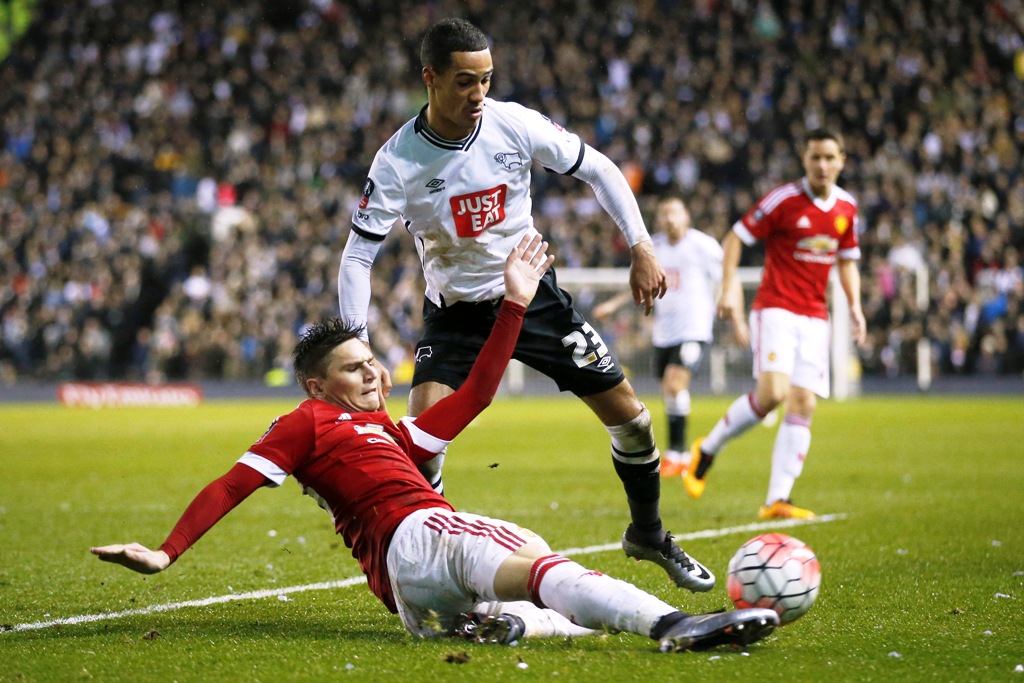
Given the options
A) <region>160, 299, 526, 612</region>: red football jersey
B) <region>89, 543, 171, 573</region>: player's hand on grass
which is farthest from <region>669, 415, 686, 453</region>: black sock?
<region>89, 543, 171, 573</region>: player's hand on grass

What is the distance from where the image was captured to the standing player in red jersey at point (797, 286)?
356 inches

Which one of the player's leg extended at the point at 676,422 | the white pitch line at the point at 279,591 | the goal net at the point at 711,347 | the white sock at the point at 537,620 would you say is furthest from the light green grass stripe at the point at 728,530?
the goal net at the point at 711,347

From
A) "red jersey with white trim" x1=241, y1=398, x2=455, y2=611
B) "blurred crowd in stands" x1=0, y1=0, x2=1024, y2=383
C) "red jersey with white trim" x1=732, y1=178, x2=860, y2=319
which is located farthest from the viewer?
"blurred crowd in stands" x1=0, y1=0, x2=1024, y2=383

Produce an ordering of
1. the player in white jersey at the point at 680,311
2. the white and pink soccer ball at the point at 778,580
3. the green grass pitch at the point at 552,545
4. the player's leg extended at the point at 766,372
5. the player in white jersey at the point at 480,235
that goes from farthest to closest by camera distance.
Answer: the player in white jersey at the point at 680,311, the player's leg extended at the point at 766,372, the player in white jersey at the point at 480,235, the white and pink soccer ball at the point at 778,580, the green grass pitch at the point at 552,545

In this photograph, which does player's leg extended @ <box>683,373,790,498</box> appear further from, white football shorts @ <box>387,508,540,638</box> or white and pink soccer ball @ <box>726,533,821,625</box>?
white football shorts @ <box>387,508,540,638</box>

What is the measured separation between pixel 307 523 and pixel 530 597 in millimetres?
4656

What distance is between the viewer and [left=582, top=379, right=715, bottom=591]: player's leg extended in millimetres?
5862

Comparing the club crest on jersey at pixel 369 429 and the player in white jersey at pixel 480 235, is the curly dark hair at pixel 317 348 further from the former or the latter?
the player in white jersey at pixel 480 235

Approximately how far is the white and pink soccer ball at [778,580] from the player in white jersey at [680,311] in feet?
24.4

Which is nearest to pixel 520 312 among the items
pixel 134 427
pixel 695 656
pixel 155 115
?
pixel 695 656

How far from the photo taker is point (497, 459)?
13562mm

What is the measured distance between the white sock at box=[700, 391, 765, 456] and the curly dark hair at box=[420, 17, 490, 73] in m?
4.50

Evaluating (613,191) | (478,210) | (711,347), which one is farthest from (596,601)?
(711,347)

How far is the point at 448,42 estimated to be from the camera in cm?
541
